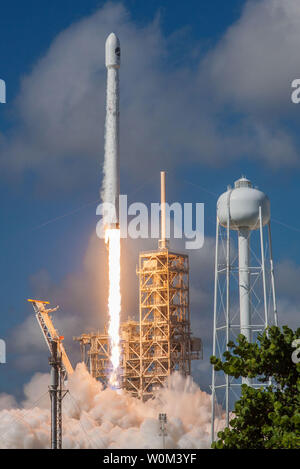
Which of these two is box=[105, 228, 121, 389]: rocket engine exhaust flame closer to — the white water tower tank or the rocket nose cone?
the white water tower tank

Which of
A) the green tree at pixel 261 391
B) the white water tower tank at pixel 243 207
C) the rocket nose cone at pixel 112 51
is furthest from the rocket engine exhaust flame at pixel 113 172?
the green tree at pixel 261 391

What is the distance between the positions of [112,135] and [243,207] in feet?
74.8

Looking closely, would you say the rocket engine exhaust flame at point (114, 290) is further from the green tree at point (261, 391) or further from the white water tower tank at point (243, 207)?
the green tree at point (261, 391)

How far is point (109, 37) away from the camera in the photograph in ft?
298

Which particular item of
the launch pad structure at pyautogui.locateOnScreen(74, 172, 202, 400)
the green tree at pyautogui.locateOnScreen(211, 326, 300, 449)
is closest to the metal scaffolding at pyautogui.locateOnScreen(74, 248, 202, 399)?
the launch pad structure at pyautogui.locateOnScreen(74, 172, 202, 400)

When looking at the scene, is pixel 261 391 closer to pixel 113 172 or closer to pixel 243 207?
pixel 243 207

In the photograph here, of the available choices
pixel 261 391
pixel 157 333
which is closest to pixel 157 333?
pixel 157 333

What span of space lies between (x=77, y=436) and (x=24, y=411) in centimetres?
625

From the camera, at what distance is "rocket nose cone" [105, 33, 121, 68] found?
299 ft

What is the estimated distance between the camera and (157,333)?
94938 mm

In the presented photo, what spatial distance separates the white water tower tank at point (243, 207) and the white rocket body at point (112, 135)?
16.4m

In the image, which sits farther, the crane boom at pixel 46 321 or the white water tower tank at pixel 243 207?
the crane boom at pixel 46 321

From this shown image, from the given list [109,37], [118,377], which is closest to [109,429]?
[118,377]

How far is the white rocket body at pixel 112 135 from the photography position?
89.8 meters
